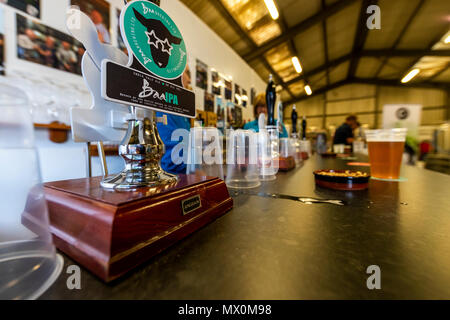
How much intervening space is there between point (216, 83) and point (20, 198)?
122 inches

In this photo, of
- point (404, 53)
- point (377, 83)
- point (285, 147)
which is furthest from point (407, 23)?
point (285, 147)

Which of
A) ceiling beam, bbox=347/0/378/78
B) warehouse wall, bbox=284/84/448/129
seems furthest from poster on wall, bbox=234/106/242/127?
warehouse wall, bbox=284/84/448/129

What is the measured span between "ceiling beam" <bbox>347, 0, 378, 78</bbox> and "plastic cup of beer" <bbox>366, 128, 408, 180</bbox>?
14.9 feet

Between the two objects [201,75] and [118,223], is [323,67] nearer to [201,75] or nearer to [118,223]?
[201,75]

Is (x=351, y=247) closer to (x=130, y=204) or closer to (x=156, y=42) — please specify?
(x=130, y=204)

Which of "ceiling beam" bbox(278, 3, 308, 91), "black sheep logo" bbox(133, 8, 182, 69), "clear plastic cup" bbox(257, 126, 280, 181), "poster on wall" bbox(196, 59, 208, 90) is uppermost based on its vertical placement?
"ceiling beam" bbox(278, 3, 308, 91)

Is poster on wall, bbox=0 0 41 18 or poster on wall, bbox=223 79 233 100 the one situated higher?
poster on wall, bbox=223 79 233 100

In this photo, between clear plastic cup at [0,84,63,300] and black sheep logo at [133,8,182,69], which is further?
black sheep logo at [133,8,182,69]

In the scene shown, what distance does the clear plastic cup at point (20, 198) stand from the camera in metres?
0.24

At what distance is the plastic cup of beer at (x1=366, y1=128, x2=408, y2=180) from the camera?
702 mm

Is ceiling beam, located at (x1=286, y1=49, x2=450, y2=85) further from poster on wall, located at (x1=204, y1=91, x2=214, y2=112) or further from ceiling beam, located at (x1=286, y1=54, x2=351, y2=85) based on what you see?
poster on wall, located at (x1=204, y1=91, x2=214, y2=112)

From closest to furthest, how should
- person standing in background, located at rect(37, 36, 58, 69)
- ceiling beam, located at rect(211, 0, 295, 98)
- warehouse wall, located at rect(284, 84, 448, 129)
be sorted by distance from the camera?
1. person standing in background, located at rect(37, 36, 58, 69)
2. ceiling beam, located at rect(211, 0, 295, 98)
3. warehouse wall, located at rect(284, 84, 448, 129)
